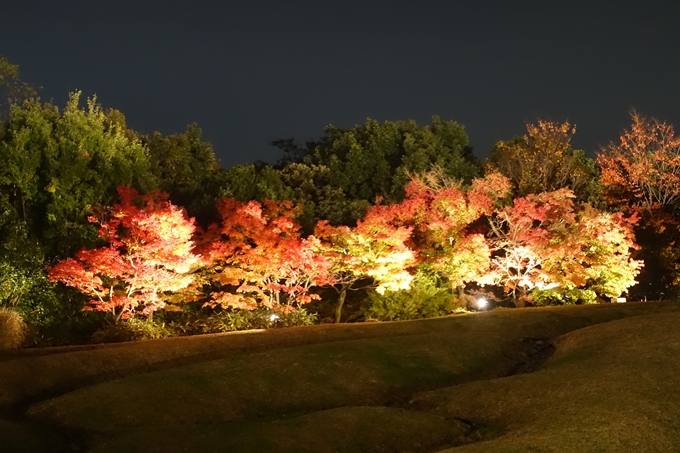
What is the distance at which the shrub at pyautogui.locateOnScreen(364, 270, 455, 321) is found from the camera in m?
27.2

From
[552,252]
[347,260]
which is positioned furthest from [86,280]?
[552,252]

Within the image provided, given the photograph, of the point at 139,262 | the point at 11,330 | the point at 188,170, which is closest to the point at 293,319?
the point at 139,262

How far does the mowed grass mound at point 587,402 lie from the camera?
1102 centimetres

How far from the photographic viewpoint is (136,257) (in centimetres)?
2277

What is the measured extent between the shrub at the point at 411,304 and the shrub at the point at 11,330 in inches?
498

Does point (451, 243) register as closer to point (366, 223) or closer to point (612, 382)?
point (366, 223)

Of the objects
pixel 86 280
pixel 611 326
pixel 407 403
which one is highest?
pixel 86 280

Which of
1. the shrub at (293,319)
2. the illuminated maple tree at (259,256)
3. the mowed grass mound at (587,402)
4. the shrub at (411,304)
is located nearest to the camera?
the mowed grass mound at (587,402)

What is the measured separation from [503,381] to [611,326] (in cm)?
675

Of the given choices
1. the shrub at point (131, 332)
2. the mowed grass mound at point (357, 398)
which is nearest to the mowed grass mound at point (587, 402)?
the mowed grass mound at point (357, 398)

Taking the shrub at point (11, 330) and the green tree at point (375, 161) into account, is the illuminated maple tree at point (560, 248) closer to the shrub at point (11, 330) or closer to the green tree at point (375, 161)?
the green tree at point (375, 161)

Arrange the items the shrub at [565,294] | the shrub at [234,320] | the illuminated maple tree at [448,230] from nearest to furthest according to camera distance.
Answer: the shrub at [234,320] → the illuminated maple tree at [448,230] → the shrub at [565,294]

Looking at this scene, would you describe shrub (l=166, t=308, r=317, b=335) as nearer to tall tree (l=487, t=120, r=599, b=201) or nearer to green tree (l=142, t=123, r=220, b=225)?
green tree (l=142, t=123, r=220, b=225)

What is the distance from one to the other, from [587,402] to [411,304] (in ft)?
47.0
